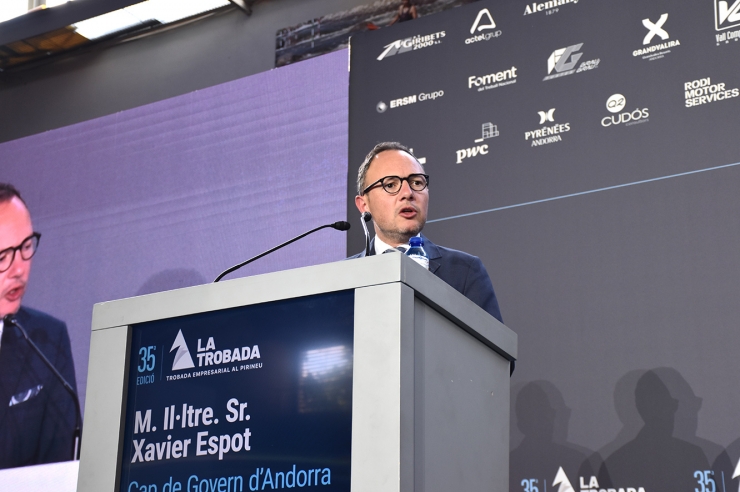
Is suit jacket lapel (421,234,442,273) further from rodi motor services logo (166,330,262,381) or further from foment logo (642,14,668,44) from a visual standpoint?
foment logo (642,14,668,44)

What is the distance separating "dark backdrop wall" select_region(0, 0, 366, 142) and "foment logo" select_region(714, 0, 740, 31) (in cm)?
172

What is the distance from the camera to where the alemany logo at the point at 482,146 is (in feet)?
11.9

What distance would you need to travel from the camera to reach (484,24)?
12.4 feet

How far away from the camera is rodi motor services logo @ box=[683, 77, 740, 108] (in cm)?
317

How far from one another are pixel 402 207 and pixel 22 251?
3.15 m

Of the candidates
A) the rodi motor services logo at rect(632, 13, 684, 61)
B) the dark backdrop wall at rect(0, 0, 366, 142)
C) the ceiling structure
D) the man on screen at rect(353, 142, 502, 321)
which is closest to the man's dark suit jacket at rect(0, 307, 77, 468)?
the dark backdrop wall at rect(0, 0, 366, 142)

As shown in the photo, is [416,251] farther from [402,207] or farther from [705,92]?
[705,92]

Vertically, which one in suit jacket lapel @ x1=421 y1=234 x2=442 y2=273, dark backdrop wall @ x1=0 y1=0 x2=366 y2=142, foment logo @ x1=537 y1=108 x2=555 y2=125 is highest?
dark backdrop wall @ x1=0 y1=0 x2=366 y2=142

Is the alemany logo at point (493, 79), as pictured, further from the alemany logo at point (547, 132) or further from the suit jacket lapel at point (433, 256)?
the suit jacket lapel at point (433, 256)

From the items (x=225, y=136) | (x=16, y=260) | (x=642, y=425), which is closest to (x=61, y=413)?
(x=16, y=260)

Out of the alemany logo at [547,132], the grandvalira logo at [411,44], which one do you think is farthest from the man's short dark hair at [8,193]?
the alemany logo at [547,132]

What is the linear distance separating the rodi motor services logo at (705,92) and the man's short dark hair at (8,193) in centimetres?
346

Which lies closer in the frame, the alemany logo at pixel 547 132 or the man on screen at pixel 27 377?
the alemany logo at pixel 547 132

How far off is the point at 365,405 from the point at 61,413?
3.52 m
